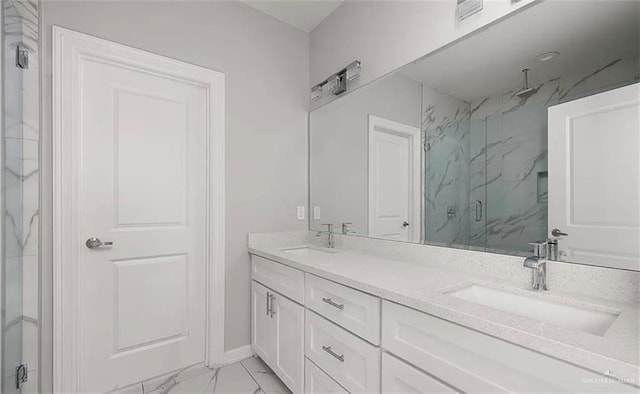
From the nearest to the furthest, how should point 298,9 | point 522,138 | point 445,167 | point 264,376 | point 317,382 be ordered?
point 522,138 < point 317,382 < point 445,167 < point 264,376 < point 298,9

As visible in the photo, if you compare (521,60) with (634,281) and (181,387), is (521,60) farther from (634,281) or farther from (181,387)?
(181,387)

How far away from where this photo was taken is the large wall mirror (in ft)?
3.34

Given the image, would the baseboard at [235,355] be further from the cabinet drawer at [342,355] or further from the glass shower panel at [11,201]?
the glass shower panel at [11,201]

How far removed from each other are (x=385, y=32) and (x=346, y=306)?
1.62 m

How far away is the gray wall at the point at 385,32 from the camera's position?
4.78ft

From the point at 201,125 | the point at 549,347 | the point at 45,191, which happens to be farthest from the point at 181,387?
the point at 549,347

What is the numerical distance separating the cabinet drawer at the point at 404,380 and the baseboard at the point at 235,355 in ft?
4.51

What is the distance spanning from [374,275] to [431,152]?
0.78 m

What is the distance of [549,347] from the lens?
27.6 inches

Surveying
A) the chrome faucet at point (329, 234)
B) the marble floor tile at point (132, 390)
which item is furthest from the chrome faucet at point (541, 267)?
the marble floor tile at point (132, 390)

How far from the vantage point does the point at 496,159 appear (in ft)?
4.37

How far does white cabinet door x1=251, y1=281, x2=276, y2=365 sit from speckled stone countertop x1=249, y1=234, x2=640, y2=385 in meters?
0.48

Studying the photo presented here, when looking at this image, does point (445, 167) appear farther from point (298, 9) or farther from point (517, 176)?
point (298, 9)

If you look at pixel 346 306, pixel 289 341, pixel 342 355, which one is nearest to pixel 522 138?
pixel 346 306
